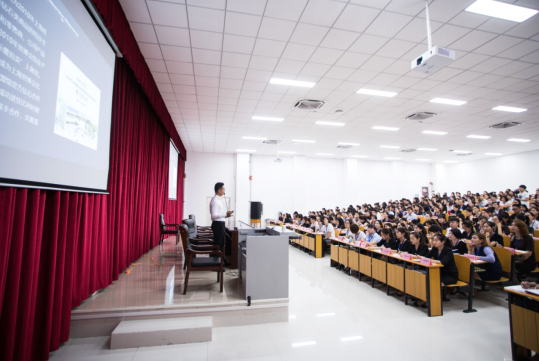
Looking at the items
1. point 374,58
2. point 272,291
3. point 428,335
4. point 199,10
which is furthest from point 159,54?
point 428,335

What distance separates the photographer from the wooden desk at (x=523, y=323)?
2.27 metres

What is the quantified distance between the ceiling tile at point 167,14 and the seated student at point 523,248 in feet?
19.9

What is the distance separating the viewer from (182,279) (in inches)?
150

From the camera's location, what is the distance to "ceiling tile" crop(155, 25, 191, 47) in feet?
11.1

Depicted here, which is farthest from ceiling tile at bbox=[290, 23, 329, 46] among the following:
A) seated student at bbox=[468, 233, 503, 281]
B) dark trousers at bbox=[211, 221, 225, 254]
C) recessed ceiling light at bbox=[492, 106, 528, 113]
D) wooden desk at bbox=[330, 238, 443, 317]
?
recessed ceiling light at bbox=[492, 106, 528, 113]

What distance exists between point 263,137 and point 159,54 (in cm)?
537

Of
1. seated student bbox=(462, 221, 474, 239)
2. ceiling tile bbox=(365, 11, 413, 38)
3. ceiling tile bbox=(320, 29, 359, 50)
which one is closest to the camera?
ceiling tile bbox=(365, 11, 413, 38)

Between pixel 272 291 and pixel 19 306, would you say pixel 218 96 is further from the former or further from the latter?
pixel 19 306

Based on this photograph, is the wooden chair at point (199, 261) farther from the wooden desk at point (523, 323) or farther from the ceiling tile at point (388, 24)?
the ceiling tile at point (388, 24)

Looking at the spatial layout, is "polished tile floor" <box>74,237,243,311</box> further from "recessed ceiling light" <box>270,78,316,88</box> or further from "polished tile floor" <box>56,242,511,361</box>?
"recessed ceiling light" <box>270,78,316,88</box>

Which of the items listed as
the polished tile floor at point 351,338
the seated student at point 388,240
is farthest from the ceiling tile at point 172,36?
the seated student at point 388,240

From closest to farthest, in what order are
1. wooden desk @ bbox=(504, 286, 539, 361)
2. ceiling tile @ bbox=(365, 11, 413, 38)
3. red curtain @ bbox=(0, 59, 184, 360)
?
red curtain @ bbox=(0, 59, 184, 360)
wooden desk @ bbox=(504, 286, 539, 361)
ceiling tile @ bbox=(365, 11, 413, 38)

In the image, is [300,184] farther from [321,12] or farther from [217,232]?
[321,12]

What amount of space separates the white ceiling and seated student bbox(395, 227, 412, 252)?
273cm
